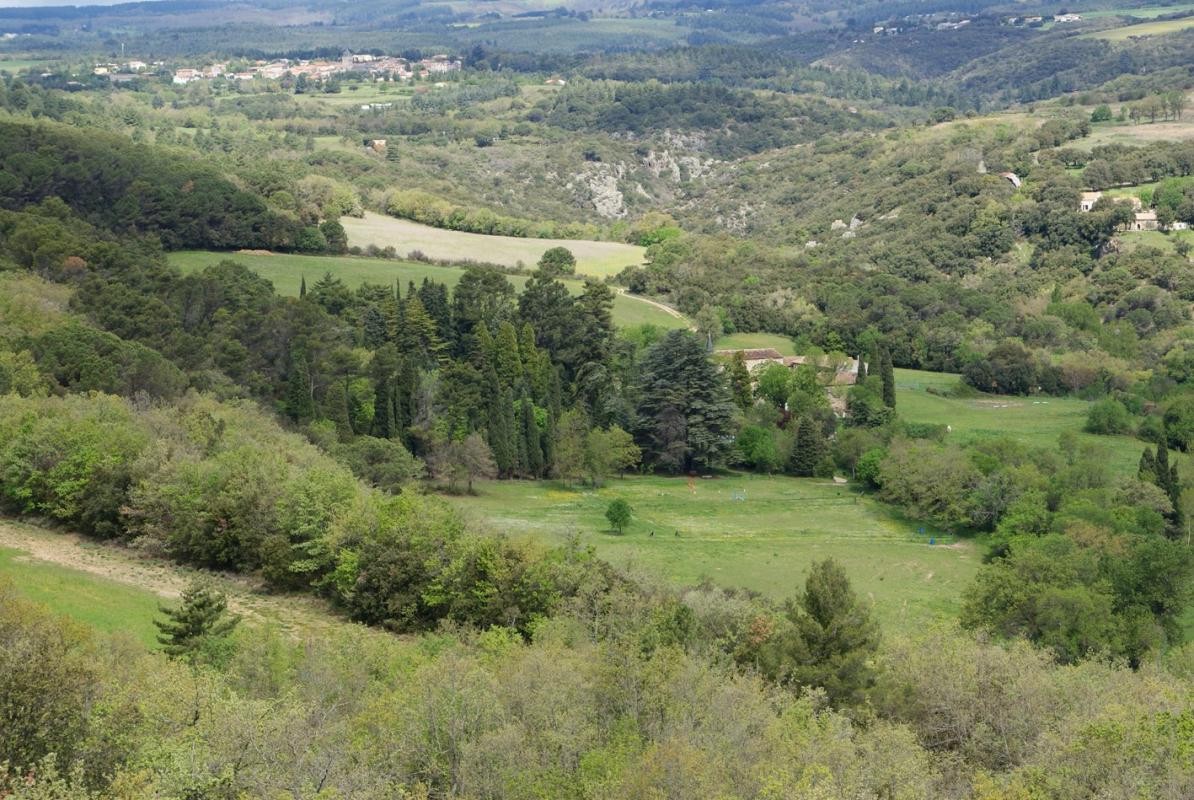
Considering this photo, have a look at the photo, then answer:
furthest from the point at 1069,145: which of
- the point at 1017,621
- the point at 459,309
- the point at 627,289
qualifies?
the point at 1017,621

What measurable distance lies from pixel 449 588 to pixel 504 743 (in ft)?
50.0

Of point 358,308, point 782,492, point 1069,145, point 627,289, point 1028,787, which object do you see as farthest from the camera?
point 1069,145

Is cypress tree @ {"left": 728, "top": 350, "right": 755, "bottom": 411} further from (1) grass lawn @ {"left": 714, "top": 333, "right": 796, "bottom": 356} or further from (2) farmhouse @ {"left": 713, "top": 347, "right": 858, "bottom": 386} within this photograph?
(1) grass lawn @ {"left": 714, "top": 333, "right": 796, "bottom": 356}

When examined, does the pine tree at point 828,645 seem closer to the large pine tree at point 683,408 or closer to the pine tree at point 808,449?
the large pine tree at point 683,408

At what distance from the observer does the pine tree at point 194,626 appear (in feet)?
98.6

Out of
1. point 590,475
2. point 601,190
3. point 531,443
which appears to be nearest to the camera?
point 590,475

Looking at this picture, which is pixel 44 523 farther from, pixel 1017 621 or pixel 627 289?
pixel 627 289

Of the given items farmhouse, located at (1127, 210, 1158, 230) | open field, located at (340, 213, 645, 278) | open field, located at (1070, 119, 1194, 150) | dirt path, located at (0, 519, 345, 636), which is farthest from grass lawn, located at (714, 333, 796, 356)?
open field, located at (1070, 119, 1194, 150)

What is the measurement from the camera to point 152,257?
79.8 meters

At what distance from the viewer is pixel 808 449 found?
67.6 meters

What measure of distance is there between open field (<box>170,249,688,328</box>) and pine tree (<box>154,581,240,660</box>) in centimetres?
5359

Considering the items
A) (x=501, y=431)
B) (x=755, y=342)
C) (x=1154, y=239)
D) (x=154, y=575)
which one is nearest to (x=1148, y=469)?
(x=501, y=431)

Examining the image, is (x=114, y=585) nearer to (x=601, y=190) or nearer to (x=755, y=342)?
(x=755, y=342)

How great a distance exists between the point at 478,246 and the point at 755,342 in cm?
2729
